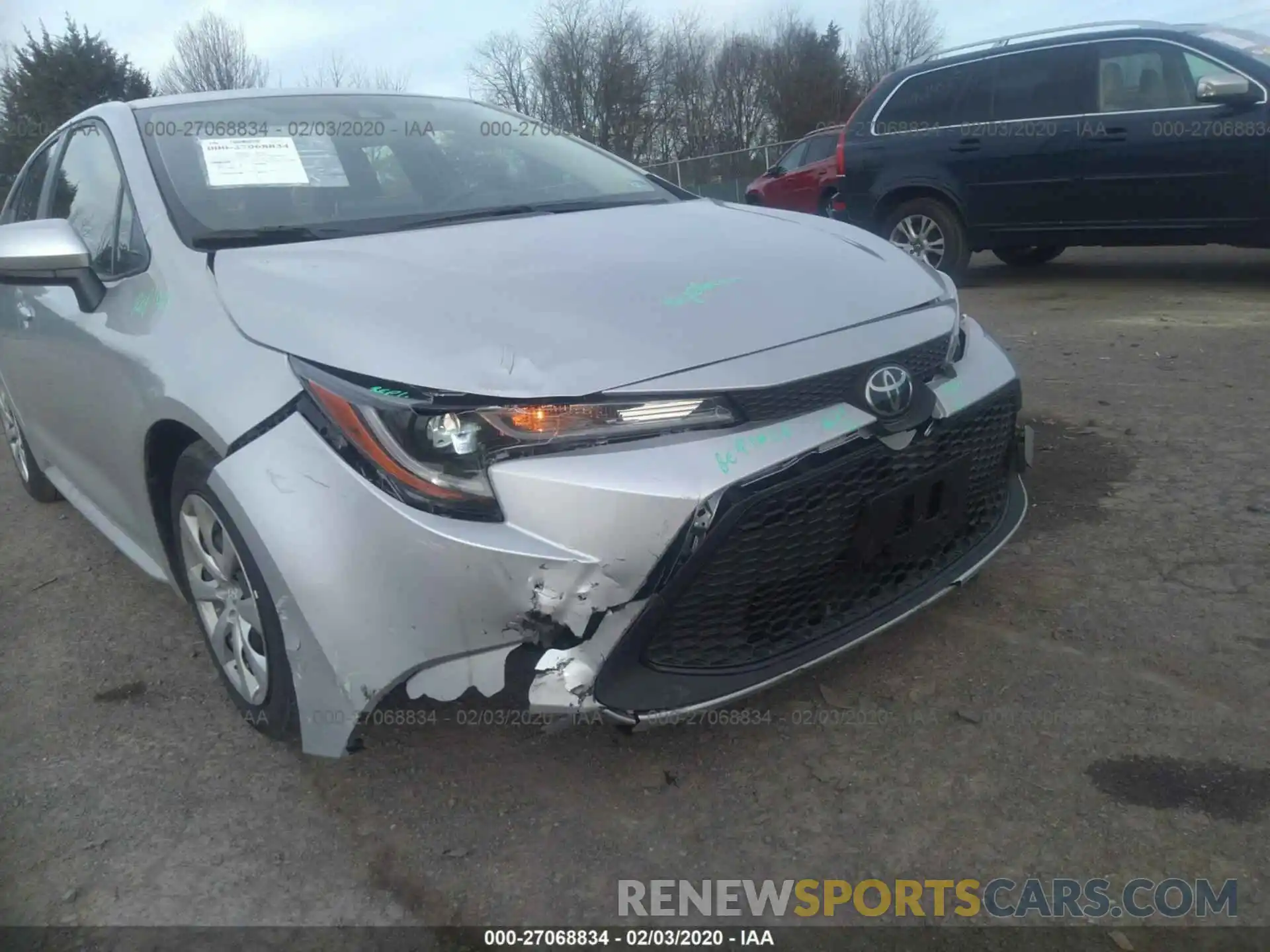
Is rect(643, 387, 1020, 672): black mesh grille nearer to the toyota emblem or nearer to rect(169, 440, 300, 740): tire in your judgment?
the toyota emblem

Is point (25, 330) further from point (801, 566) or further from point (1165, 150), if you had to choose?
point (1165, 150)

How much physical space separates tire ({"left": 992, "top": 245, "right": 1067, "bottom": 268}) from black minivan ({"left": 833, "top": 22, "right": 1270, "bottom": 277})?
4.50ft

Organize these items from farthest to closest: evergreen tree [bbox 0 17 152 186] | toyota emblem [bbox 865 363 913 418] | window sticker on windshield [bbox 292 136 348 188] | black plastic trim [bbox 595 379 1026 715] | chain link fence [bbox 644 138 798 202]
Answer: evergreen tree [bbox 0 17 152 186] → chain link fence [bbox 644 138 798 202] → window sticker on windshield [bbox 292 136 348 188] → toyota emblem [bbox 865 363 913 418] → black plastic trim [bbox 595 379 1026 715]

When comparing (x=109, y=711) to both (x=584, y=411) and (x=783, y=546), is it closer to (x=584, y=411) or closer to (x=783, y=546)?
(x=584, y=411)

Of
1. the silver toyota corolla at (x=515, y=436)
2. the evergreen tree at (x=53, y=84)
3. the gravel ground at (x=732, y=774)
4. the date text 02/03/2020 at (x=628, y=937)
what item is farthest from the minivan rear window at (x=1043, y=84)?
the evergreen tree at (x=53, y=84)

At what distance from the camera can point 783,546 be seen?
197 cm

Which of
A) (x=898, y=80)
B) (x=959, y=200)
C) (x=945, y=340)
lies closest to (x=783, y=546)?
(x=945, y=340)

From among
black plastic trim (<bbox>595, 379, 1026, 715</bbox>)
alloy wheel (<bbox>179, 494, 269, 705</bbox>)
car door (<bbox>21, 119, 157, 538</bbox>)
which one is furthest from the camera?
car door (<bbox>21, 119, 157, 538</bbox>)

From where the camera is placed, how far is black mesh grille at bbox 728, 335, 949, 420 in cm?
191

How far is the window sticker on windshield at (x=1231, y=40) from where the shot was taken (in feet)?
20.9

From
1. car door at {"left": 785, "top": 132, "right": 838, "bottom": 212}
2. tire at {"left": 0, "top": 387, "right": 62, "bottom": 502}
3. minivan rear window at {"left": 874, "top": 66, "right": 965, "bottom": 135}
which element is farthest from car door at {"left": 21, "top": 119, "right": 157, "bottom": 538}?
car door at {"left": 785, "top": 132, "right": 838, "bottom": 212}

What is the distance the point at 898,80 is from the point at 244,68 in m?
39.0

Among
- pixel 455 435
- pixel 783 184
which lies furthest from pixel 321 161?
pixel 783 184

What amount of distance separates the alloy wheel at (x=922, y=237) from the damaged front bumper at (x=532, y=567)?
6110 millimetres
